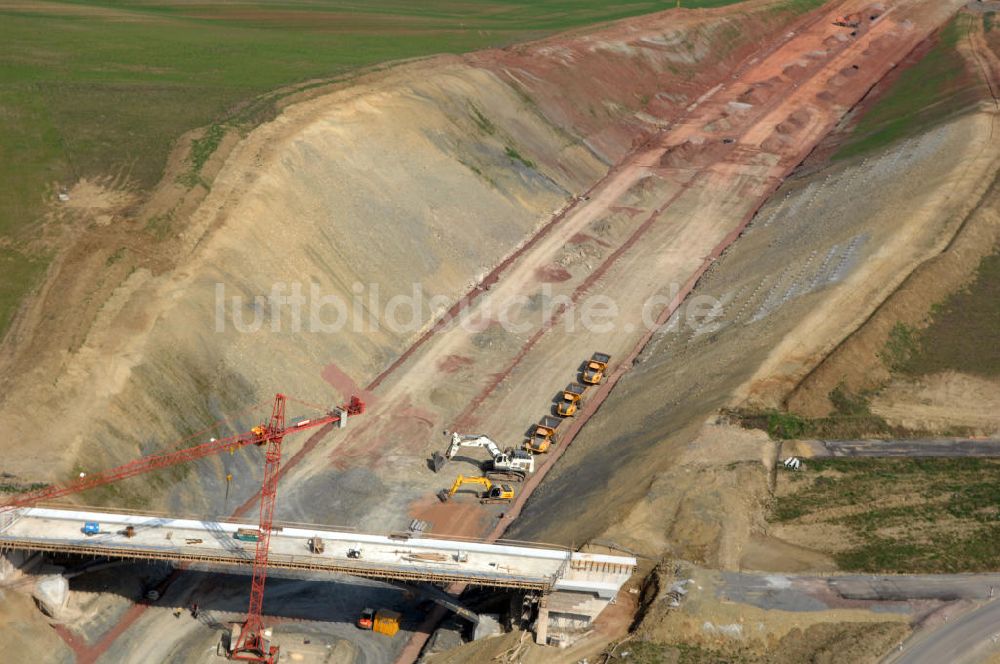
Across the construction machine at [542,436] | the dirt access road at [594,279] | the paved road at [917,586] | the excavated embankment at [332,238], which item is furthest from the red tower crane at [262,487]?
the paved road at [917,586]

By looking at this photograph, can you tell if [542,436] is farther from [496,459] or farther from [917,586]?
[917,586]

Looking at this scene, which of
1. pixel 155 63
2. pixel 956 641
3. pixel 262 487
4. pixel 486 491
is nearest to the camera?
pixel 956 641

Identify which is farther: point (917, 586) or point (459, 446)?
point (459, 446)

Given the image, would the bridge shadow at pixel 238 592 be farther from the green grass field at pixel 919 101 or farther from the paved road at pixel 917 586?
the green grass field at pixel 919 101

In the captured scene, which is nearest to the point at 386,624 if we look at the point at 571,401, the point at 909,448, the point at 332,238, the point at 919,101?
the point at 571,401

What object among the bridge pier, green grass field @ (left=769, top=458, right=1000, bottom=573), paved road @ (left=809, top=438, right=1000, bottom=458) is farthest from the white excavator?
paved road @ (left=809, top=438, right=1000, bottom=458)

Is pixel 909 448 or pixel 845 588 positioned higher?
pixel 909 448
